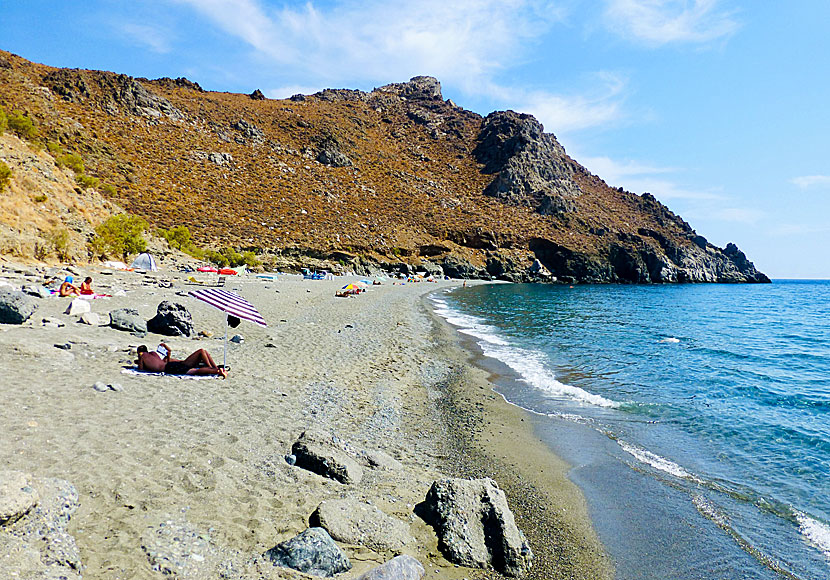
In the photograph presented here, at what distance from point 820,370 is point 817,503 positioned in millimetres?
15453

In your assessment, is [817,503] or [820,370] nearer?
[817,503]

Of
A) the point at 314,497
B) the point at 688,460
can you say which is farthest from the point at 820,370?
the point at 314,497

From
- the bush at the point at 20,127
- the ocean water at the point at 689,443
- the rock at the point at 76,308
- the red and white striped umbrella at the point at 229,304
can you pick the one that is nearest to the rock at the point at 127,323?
the rock at the point at 76,308

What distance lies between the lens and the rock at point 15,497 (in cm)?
338

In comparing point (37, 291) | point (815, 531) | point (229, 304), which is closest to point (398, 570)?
point (815, 531)

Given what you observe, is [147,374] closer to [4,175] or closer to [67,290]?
[67,290]

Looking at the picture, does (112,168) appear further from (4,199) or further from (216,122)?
(4,199)

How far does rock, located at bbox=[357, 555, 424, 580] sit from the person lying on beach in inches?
271

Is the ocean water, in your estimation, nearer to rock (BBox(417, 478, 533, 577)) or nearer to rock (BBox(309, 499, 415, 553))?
rock (BBox(417, 478, 533, 577))

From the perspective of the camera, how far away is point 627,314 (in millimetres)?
37312

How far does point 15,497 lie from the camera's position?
348 centimetres

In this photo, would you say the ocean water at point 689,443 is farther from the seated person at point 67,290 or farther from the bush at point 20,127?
the bush at point 20,127

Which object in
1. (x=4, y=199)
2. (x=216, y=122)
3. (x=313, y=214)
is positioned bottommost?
(x=4, y=199)

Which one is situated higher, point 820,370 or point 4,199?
point 4,199
